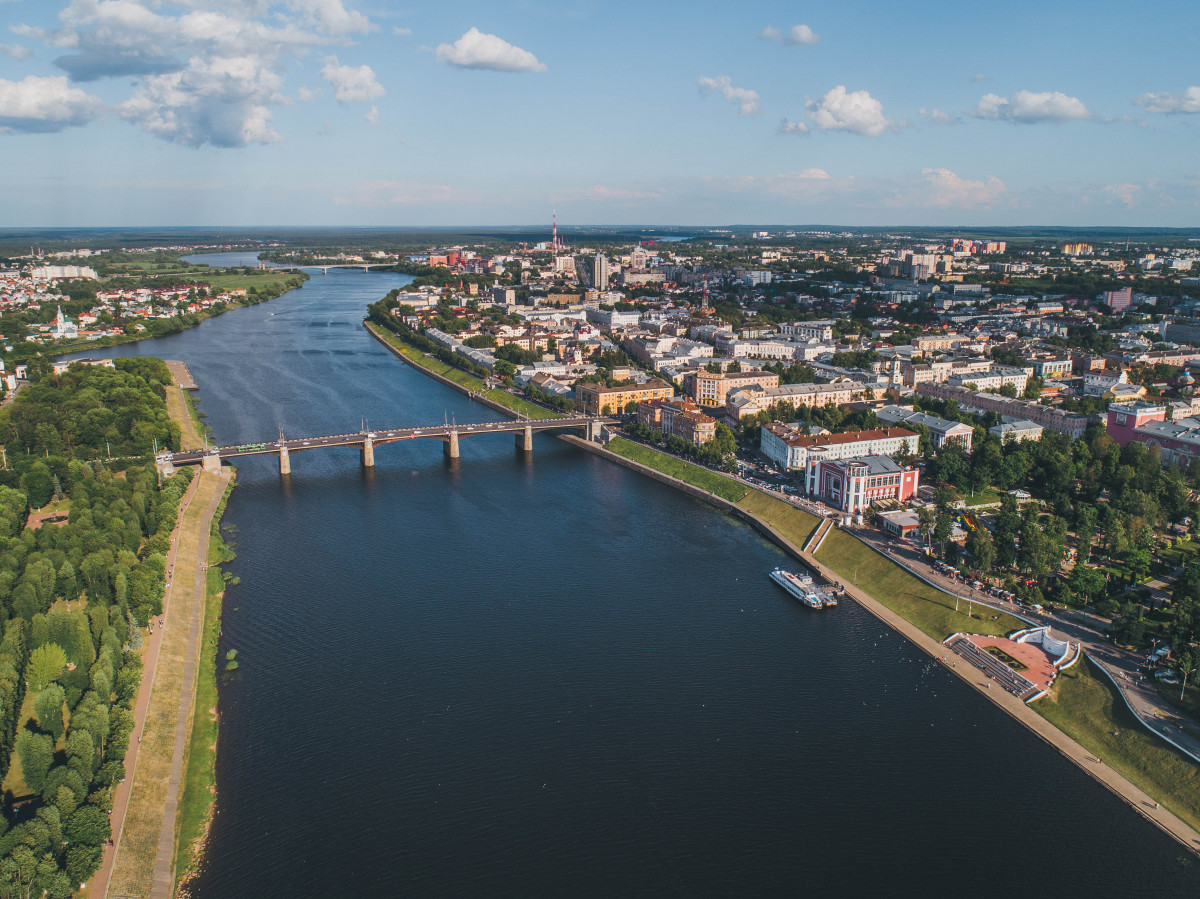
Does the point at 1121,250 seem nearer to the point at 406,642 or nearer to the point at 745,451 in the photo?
the point at 745,451

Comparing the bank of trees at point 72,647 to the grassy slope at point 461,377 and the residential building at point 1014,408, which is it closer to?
the grassy slope at point 461,377

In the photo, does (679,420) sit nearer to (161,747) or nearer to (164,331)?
(161,747)

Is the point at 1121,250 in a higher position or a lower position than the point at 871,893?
higher

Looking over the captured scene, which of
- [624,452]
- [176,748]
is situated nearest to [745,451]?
[624,452]

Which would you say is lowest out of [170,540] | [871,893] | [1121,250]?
[871,893]

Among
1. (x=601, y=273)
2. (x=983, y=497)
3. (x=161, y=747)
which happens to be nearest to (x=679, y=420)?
(x=983, y=497)

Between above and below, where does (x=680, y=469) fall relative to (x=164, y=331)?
below

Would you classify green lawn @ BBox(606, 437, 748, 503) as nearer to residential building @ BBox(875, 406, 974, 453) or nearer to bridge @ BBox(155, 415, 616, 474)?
bridge @ BBox(155, 415, 616, 474)
